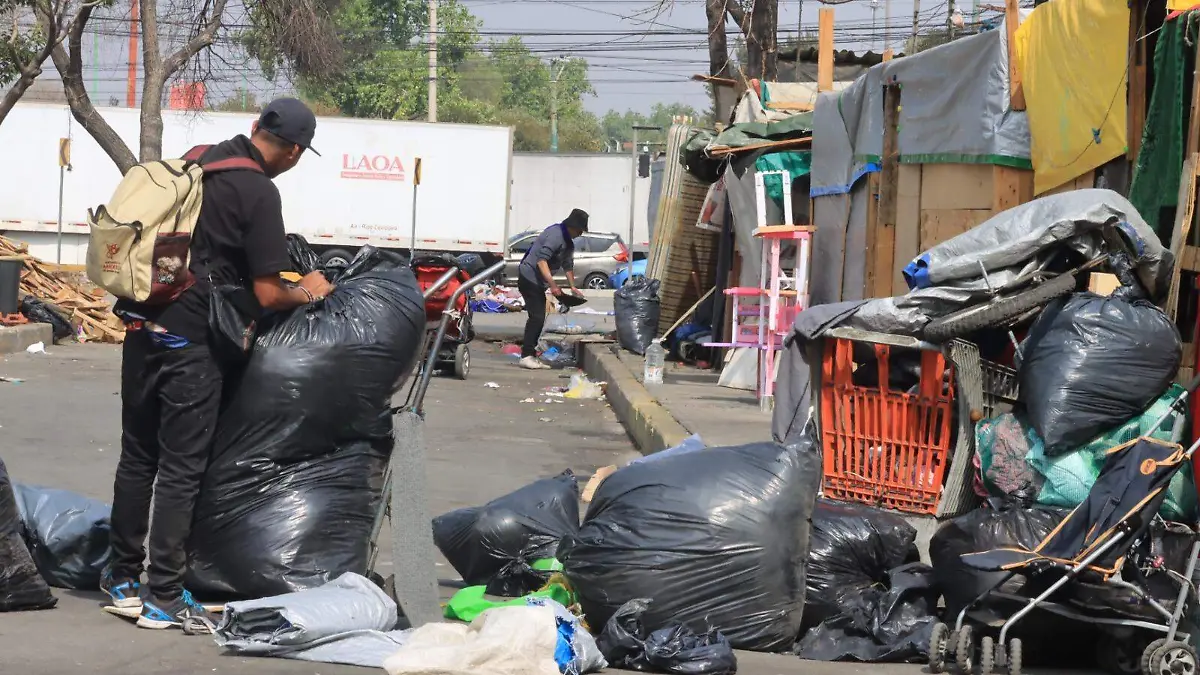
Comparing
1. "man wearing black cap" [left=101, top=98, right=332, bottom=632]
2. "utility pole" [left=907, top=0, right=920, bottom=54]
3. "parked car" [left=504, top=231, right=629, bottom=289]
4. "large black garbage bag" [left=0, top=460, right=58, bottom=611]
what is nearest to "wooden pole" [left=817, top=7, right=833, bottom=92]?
"utility pole" [left=907, top=0, right=920, bottom=54]

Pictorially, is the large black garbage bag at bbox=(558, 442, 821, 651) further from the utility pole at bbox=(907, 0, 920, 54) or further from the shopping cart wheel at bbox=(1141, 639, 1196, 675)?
the utility pole at bbox=(907, 0, 920, 54)

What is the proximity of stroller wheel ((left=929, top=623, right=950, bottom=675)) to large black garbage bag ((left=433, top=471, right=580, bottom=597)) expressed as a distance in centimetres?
154

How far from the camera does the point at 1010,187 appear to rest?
7855 millimetres

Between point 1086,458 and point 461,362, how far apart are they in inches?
392

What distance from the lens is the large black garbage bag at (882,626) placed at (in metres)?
Answer: 4.82

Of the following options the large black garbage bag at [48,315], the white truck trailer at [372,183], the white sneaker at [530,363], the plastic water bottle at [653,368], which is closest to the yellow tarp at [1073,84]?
the plastic water bottle at [653,368]

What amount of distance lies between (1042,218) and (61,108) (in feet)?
92.5

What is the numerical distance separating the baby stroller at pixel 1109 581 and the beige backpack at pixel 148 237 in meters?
2.78

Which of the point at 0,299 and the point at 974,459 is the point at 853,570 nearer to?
the point at 974,459

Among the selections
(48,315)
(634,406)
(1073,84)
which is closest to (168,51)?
(48,315)

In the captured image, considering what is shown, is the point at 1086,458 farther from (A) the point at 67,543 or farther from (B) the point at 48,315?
(B) the point at 48,315

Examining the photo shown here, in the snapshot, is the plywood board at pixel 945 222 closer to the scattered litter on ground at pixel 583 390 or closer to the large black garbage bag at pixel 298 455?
the large black garbage bag at pixel 298 455

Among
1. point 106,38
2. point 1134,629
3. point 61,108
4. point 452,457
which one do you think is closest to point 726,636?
point 1134,629

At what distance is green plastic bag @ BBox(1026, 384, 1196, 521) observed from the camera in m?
5.15
